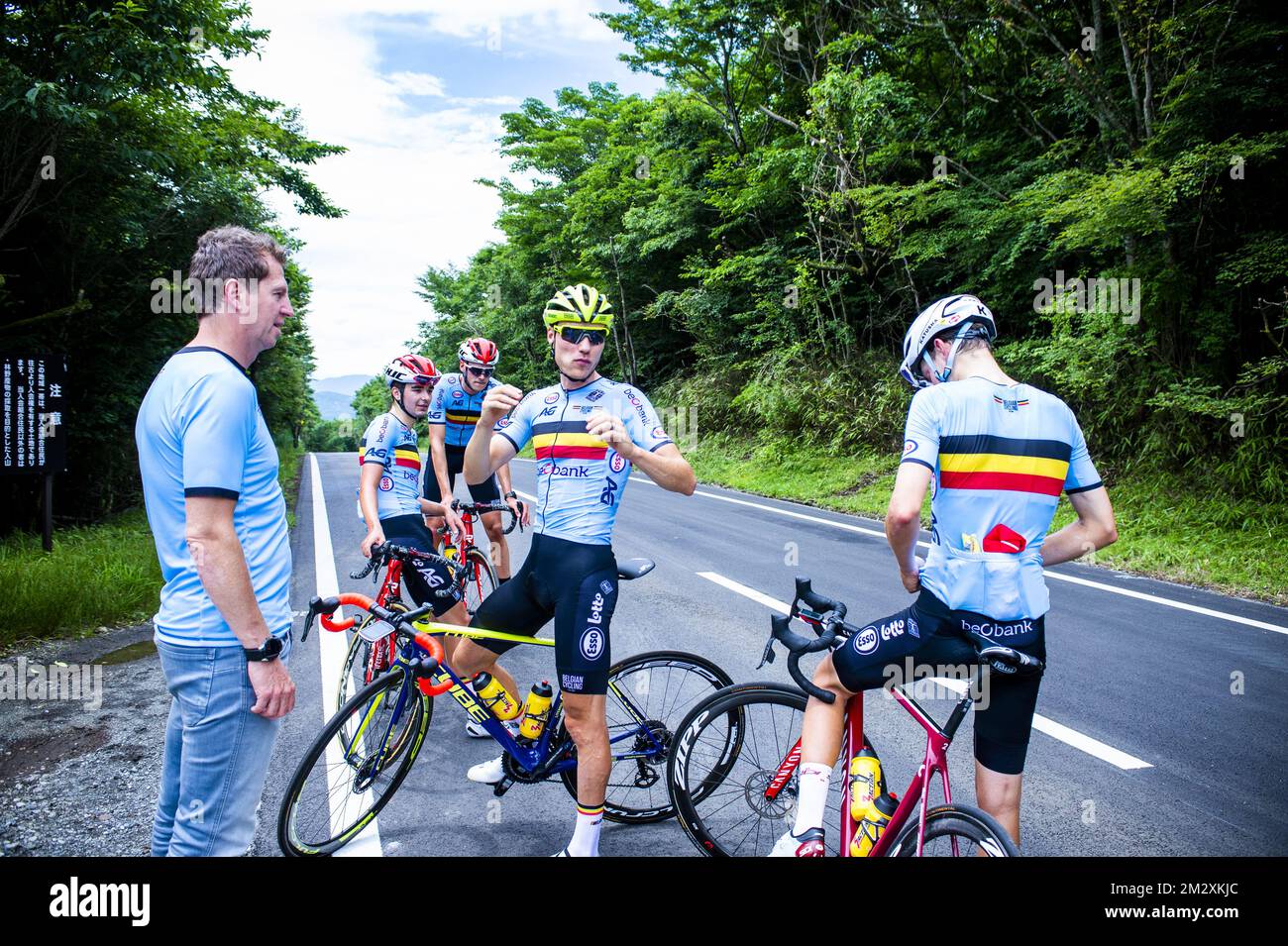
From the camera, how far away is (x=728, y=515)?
42.5 ft

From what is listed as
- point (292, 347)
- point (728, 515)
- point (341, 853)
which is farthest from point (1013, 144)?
point (292, 347)

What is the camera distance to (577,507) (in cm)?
322

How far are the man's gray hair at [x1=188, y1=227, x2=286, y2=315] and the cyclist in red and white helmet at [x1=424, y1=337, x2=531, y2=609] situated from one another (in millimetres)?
2936

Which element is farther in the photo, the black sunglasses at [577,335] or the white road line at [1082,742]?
the white road line at [1082,742]

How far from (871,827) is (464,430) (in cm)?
473

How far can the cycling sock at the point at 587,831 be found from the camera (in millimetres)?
3031

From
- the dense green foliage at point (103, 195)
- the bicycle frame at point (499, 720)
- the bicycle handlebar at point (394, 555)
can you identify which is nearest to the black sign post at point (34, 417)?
the dense green foliage at point (103, 195)

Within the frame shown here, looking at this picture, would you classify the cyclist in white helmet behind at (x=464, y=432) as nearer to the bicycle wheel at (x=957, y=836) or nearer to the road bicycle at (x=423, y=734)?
the road bicycle at (x=423, y=734)

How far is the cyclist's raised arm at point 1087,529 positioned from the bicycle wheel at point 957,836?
A: 0.91m

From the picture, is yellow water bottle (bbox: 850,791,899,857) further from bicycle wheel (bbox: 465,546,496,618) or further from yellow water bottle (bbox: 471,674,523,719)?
bicycle wheel (bbox: 465,546,496,618)

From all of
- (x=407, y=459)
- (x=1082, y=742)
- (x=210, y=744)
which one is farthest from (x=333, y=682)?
(x=1082, y=742)

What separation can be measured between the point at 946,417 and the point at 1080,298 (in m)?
12.0

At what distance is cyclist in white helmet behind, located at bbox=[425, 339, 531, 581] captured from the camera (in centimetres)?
541

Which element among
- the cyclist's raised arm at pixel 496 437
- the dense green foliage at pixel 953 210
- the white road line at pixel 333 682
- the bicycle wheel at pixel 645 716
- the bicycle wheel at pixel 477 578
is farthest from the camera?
the dense green foliage at pixel 953 210
